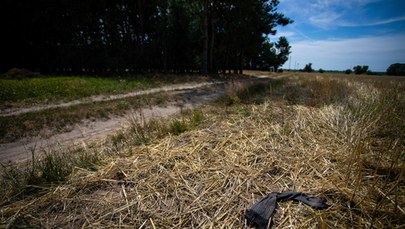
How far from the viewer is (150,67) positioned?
2267cm

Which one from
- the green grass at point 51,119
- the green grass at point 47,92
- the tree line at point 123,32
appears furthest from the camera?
the tree line at point 123,32

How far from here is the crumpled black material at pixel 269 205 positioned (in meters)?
1.38

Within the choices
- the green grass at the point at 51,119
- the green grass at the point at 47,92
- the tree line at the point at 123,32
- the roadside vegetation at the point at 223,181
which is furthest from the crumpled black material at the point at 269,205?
the tree line at the point at 123,32

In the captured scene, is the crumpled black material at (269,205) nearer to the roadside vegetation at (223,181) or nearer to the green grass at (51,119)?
the roadside vegetation at (223,181)

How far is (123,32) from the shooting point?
2647cm

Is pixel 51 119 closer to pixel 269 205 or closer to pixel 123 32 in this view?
pixel 269 205

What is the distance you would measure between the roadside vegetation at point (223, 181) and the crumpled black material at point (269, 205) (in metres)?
0.07

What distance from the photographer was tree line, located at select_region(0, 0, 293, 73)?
18.2 m

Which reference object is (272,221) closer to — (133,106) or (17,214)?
(17,214)

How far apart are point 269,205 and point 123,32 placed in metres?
30.5

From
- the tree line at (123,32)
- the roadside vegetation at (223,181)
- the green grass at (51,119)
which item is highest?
the tree line at (123,32)

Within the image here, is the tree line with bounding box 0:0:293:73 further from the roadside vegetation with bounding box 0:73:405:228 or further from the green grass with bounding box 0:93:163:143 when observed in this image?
the roadside vegetation with bounding box 0:73:405:228

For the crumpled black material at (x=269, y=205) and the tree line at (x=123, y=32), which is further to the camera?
the tree line at (x=123, y=32)

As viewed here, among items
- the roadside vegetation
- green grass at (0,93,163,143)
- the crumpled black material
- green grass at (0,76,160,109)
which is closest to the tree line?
green grass at (0,76,160,109)
